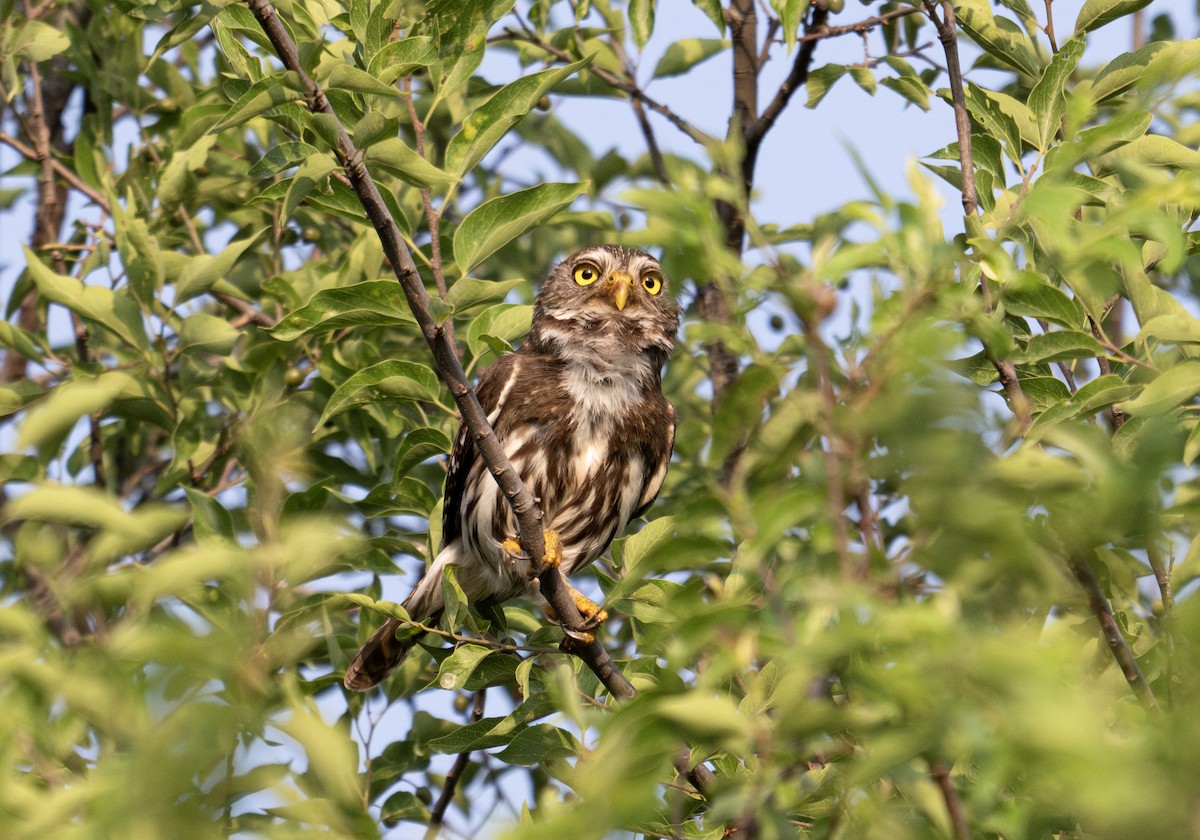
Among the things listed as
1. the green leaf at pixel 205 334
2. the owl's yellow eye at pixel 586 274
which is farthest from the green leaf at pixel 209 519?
the owl's yellow eye at pixel 586 274

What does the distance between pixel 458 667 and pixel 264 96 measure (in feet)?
6.74

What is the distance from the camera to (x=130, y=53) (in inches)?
246

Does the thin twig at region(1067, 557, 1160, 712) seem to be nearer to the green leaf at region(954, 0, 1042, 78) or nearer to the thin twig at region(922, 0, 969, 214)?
the thin twig at region(922, 0, 969, 214)

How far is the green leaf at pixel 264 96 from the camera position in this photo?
10.5 feet

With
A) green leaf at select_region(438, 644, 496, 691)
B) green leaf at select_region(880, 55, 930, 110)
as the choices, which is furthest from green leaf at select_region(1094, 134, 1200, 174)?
green leaf at select_region(438, 644, 496, 691)

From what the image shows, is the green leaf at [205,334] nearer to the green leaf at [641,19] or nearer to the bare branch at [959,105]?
the green leaf at [641,19]

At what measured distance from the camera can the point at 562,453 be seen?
5.86 meters

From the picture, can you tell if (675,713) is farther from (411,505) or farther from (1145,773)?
(411,505)

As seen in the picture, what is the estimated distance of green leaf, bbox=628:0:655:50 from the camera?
586 cm

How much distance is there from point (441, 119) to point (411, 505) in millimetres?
2627

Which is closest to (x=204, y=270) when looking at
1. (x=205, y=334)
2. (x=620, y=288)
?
(x=205, y=334)

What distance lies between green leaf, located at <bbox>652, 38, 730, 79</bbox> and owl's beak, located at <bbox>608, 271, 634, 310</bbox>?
3.63 ft

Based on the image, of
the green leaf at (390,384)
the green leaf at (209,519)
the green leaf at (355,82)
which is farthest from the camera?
the green leaf at (209,519)

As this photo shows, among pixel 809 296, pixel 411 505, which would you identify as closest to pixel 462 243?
pixel 411 505
